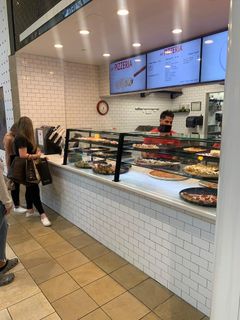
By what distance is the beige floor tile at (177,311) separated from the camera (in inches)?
76.3

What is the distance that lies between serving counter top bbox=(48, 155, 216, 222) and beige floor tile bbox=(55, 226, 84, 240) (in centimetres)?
83

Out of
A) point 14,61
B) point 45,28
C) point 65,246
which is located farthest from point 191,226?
point 14,61

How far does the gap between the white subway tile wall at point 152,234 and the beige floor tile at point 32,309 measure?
0.94 m

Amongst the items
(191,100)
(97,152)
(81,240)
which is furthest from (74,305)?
(191,100)

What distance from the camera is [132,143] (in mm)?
2568

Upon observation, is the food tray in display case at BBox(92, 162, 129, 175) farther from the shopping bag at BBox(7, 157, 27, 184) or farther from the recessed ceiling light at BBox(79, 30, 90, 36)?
the recessed ceiling light at BBox(79, 30, 90, 36)

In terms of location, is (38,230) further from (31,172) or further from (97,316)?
(97,316)

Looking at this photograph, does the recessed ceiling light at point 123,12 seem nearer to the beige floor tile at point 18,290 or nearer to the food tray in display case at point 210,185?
the food tray in display case at point 210,185

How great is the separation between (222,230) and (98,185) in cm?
222

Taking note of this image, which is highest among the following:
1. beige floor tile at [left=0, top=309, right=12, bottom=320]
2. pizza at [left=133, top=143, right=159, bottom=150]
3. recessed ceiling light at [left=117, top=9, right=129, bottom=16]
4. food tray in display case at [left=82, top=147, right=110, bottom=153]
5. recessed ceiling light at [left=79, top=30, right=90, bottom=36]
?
recessed ceiling light at [left=79, top=30, right=90, bottom=36]

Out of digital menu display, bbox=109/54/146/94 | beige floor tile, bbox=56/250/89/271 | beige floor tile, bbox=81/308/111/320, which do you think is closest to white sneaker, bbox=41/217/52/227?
beige floor tile, bbox=56/250/89/271

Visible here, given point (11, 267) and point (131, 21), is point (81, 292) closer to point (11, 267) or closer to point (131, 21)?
point (11, 267)

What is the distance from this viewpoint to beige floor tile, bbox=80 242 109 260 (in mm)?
2802

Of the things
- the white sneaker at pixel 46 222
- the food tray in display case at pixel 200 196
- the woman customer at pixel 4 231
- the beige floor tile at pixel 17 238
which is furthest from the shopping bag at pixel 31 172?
the food tray in display case at pixel 200 196
